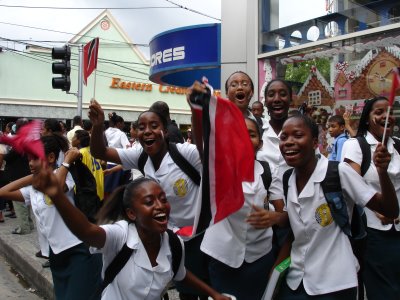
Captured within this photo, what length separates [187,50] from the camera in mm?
9500

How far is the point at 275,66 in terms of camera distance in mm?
7414

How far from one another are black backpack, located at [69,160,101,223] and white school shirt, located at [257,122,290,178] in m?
1.39

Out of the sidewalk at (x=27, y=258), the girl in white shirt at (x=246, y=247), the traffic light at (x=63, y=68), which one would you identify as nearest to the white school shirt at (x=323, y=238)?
the girl in white shirt at (x=246, y=247)

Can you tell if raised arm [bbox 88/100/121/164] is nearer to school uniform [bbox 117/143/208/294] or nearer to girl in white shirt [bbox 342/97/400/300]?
school uniform [bbox 117/143/208/294]

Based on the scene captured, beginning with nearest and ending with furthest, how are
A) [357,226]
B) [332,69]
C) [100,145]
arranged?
1. [357,226]
2. [100,145]
3. [332,69]

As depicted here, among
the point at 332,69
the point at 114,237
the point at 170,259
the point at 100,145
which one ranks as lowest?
the point at 170,259

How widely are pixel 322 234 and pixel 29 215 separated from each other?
20.7 ft

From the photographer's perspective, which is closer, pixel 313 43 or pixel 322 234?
pixel 322 234

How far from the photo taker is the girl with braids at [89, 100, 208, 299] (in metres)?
3.47

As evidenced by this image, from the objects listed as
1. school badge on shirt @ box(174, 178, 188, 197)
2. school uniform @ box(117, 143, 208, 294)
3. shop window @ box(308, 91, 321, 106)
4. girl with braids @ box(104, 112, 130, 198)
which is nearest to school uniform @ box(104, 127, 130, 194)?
girl with braids @ box(104, 112, 130, 198)

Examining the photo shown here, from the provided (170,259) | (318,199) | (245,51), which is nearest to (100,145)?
(170,259)

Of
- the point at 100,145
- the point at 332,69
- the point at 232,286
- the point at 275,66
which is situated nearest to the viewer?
the point at 232,286

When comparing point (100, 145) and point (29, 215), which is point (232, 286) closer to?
point (100, 145)

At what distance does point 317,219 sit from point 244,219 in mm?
497
